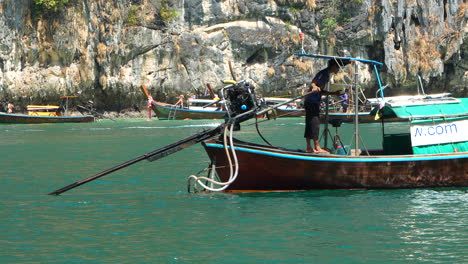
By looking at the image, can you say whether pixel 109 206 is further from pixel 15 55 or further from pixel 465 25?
pixel 465 25

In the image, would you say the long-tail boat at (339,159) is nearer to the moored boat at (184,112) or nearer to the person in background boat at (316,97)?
the person in background boat at (316,97)

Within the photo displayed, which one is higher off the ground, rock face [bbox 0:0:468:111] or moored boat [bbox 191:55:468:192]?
rock face [bbox 0:0:468:111]

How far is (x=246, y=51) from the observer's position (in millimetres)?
53062

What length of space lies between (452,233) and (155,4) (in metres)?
44.1

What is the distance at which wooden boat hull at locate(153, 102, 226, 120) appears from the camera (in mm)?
46844

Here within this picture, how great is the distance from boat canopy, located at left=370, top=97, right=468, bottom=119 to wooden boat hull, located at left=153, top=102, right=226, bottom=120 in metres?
32.4

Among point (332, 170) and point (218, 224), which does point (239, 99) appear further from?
point (218, 224)

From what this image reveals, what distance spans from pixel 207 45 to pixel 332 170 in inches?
1540

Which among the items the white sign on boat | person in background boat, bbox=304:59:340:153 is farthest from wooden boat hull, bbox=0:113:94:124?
the white sign on boat

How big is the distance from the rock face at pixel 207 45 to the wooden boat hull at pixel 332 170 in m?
36.5

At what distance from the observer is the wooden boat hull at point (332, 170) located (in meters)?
14.0

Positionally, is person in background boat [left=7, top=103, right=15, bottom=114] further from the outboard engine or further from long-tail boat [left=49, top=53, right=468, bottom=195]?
the outboard engine

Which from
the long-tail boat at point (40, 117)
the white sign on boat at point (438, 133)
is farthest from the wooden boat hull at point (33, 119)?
the white sign on boat at point (438, 133)

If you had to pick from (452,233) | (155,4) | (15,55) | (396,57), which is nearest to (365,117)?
(396,57)
